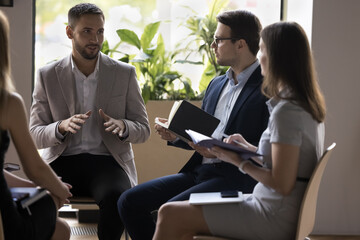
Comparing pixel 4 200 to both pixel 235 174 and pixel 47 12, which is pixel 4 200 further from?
pixel 47 12

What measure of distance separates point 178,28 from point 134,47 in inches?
16.4

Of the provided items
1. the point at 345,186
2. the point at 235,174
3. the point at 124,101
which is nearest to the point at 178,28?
the point at 124,101

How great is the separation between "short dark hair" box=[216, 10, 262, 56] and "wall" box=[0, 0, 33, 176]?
1.74 m

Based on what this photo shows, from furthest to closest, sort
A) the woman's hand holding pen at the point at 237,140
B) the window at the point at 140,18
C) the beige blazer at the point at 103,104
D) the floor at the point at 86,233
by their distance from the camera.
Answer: the window at the point at 140,18, the floor at the point at 86,233, the beige blazer at the point at 103,104, the woman's hand holding pen at the point at 237,140

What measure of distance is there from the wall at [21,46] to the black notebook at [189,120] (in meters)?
1.78

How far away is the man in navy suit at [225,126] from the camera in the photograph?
2.81 m

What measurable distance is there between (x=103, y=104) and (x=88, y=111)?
18 cm

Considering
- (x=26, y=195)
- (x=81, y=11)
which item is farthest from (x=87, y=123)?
(x=26, y=195)

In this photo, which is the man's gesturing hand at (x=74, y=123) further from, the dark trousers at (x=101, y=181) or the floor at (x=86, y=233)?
the floor at (x=86, y=233)

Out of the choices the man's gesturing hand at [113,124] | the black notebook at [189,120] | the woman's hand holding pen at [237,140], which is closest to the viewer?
the woman's hand holding pen at [237,140]

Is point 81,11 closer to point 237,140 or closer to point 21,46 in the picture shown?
point 21,46

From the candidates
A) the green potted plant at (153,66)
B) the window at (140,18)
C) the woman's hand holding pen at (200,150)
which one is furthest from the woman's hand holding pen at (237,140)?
the window at (140,18)

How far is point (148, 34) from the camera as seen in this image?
445cm

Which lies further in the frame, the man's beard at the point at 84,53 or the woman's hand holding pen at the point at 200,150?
the man's beard at the point at 84,53
